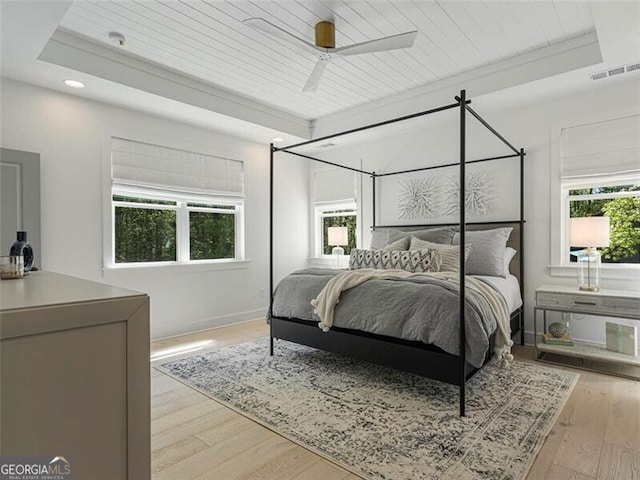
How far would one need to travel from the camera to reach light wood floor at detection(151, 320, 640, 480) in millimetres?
1719

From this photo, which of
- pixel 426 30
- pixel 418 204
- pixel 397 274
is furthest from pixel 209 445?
pixel 418 204

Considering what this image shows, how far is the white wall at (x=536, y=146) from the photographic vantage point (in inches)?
133

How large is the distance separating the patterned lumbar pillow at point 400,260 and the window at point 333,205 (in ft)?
5.09

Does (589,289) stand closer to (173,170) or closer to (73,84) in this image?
(173,170)

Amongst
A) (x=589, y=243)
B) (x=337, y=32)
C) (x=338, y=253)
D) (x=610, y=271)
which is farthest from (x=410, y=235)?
(x=337, y=32)

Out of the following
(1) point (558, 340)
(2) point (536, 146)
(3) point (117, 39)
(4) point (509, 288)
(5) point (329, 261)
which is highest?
(3) point (117, 39)

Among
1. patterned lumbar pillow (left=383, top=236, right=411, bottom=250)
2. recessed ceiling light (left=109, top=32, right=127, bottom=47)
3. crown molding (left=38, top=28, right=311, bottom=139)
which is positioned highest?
recessed ceiling light (left=109, top=32, right=127, bottom=47)

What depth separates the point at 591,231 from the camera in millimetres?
3076

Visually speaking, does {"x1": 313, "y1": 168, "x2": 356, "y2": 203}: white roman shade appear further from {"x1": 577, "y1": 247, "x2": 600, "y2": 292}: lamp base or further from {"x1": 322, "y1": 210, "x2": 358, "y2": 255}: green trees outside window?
{"x1": 577, "y1": 247, "x2": 600, "y2": 292}: lamp base

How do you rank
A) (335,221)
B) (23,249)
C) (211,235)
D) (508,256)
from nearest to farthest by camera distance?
(23,249) → (508,256) → (211,235) → (335,221)

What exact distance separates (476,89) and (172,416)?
384 cm

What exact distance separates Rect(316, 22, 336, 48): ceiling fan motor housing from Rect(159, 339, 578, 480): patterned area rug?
2.63 meters

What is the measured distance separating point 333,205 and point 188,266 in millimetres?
2363

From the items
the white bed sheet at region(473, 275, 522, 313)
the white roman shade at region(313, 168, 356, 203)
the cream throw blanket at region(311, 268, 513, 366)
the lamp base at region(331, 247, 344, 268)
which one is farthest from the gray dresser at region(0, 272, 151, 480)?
the white roman shade at region(313, 168, 356, 203)
